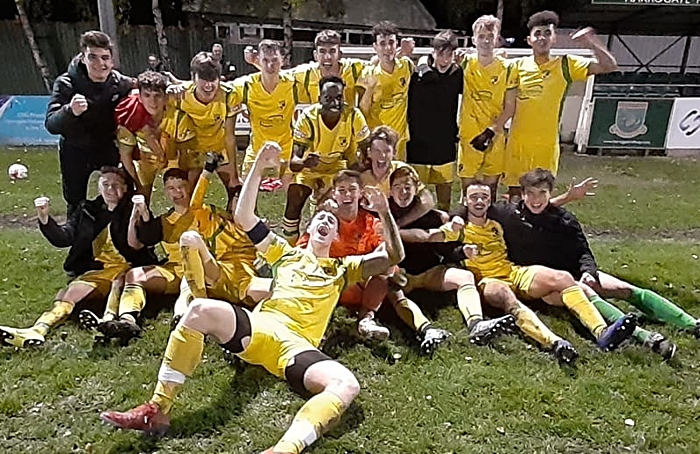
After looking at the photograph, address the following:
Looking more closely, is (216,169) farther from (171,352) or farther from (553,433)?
(553,433)

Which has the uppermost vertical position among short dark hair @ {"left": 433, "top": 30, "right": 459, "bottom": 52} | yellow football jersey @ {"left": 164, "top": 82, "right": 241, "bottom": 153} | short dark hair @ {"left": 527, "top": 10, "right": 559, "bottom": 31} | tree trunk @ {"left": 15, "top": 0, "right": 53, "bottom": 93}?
short dark hair @ {"left": 527, "top": 10, "right": 559, "bottom": 31}

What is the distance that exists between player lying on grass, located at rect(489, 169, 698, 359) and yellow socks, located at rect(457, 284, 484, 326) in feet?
1.62

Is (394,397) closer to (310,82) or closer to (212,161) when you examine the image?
(212,161)

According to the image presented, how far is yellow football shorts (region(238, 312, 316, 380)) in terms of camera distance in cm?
384

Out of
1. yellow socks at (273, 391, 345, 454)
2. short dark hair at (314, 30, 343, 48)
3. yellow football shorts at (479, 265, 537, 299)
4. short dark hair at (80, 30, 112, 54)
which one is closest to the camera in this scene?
yellow socks at (273, 391, 345, 454)

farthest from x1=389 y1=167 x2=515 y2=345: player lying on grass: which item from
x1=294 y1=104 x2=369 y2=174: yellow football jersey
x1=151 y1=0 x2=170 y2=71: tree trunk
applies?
x1=151 y1=0 x2=170 y2=71: tree trunk

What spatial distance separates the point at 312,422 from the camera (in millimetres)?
3484

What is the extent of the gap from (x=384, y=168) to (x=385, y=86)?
147 cm

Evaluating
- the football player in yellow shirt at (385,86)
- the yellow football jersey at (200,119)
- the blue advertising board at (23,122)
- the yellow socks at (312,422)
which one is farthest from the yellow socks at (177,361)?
the blue advertising board at (23,122)

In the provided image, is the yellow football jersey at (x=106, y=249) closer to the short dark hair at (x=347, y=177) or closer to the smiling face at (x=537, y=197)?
the short dark hair at (x=347, y=177)

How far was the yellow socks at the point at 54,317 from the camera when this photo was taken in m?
4.91

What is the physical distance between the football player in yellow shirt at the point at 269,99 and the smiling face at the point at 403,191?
4.31 ft

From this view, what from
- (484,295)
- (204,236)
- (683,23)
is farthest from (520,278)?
(683,23)

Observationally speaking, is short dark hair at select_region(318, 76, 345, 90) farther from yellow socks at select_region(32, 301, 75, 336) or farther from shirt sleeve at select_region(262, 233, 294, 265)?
yellow socks at select_region(32, 301, 75, 336)
